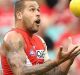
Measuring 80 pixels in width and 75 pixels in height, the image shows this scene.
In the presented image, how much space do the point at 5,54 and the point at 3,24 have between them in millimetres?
3695

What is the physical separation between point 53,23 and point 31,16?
3265 millimetres

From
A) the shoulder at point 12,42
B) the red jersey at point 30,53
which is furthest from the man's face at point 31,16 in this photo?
the shoulder at point 12,42

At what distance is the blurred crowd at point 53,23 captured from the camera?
27.4 ft

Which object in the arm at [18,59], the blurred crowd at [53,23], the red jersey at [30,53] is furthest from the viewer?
the blurred crowd at [53,23]

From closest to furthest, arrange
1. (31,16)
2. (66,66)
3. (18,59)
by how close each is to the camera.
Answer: (18,59)
(31,16)
(66,66)

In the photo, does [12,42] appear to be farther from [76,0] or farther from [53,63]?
[76,0]

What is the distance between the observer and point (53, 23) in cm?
854

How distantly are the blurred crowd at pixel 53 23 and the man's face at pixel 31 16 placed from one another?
114 inches

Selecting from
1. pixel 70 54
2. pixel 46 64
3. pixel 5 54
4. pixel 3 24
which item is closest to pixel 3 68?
pixel 5 54

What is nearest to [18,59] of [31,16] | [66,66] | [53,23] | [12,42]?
[12,42]

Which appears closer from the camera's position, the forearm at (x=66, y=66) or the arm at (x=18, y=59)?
the arm at (x=18, y=59)

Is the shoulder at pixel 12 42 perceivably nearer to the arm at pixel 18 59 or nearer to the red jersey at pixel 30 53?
the arm at pixel 18 59

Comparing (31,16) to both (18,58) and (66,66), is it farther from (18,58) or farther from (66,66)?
(66,66)

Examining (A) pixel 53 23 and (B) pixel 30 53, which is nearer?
(B) pixel 30 53
